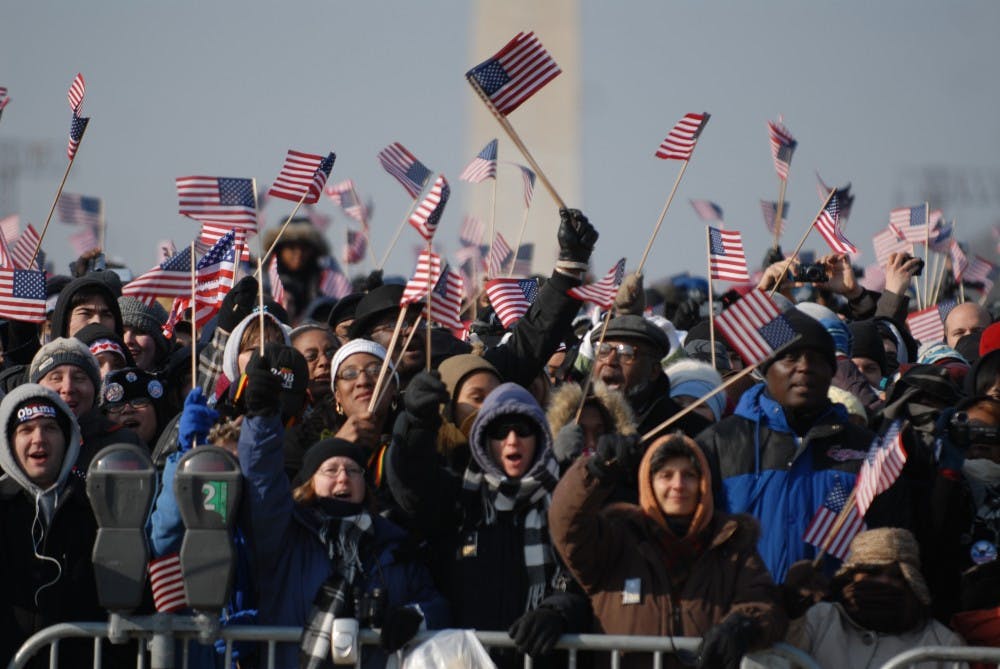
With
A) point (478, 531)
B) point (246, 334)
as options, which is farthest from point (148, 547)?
point (246, 334)

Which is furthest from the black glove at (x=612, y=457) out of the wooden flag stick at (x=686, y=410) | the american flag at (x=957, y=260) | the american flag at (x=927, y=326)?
the american flag at (x=957, y=260)

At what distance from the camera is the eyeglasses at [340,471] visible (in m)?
6.65

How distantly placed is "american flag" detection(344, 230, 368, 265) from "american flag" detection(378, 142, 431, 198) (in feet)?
11.0

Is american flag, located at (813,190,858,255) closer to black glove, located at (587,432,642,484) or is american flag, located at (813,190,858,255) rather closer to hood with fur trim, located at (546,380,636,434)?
hood with fur trim, located at (546,380,636,434)

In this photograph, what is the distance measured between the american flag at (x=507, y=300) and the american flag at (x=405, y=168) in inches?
72.4

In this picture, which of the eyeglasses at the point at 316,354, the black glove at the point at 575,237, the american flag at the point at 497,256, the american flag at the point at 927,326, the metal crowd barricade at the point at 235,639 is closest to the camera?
the metal crowd barricade at the point at 235,639

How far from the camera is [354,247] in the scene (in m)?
15.7

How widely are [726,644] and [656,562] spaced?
487 millimetres

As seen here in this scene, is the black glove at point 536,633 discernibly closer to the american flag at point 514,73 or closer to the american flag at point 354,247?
the american flag at point 514,73

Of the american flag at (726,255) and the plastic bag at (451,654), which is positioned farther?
the american flag at (726,255)

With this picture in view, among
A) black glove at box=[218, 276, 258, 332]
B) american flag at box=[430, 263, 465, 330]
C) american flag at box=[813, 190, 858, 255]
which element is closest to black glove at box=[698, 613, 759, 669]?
american flag at box=[430, 263, 465, 330]

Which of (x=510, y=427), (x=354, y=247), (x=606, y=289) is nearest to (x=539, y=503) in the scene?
(x=510, y=427)

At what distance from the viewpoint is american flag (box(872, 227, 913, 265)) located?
13.5 meters

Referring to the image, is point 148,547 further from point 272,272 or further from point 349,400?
point 272,272
